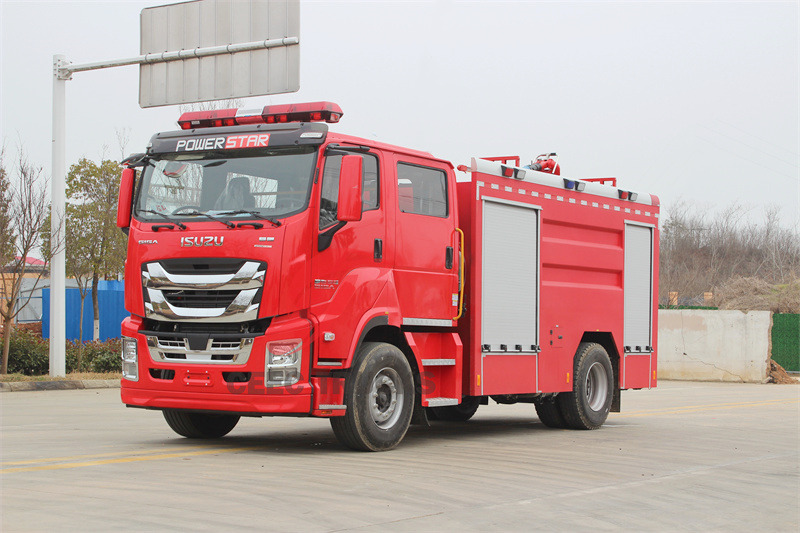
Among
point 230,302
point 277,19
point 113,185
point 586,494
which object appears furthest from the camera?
point 113,185

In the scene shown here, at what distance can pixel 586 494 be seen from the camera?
7.68m

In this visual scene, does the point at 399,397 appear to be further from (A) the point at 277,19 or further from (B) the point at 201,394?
(A) the point at 277,19

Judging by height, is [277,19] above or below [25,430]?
above

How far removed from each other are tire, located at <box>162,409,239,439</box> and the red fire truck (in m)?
0.02

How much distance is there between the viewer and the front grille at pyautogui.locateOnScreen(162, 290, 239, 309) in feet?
30.6

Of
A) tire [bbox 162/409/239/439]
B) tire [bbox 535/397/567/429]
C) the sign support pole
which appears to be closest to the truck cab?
tire [bbox 162/409/239/439]

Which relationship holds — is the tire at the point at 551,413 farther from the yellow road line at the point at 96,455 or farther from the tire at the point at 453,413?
the yellow road line at the point at 96,455

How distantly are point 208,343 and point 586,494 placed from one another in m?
3.86

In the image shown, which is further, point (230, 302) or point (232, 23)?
point (232, 23)

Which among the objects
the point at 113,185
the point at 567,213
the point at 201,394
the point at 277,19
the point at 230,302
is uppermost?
the point at 277,19

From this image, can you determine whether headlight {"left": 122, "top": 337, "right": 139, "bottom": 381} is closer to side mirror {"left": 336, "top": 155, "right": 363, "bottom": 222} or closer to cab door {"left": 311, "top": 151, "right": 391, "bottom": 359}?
cab door {"left": 311, "top": 151, "right": 391, "bottom": 359}

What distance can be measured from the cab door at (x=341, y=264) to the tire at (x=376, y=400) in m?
0.35

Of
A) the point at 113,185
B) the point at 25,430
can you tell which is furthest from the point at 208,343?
the point at 113,185

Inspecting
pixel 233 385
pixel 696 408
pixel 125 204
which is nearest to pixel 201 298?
pixel 233 385
